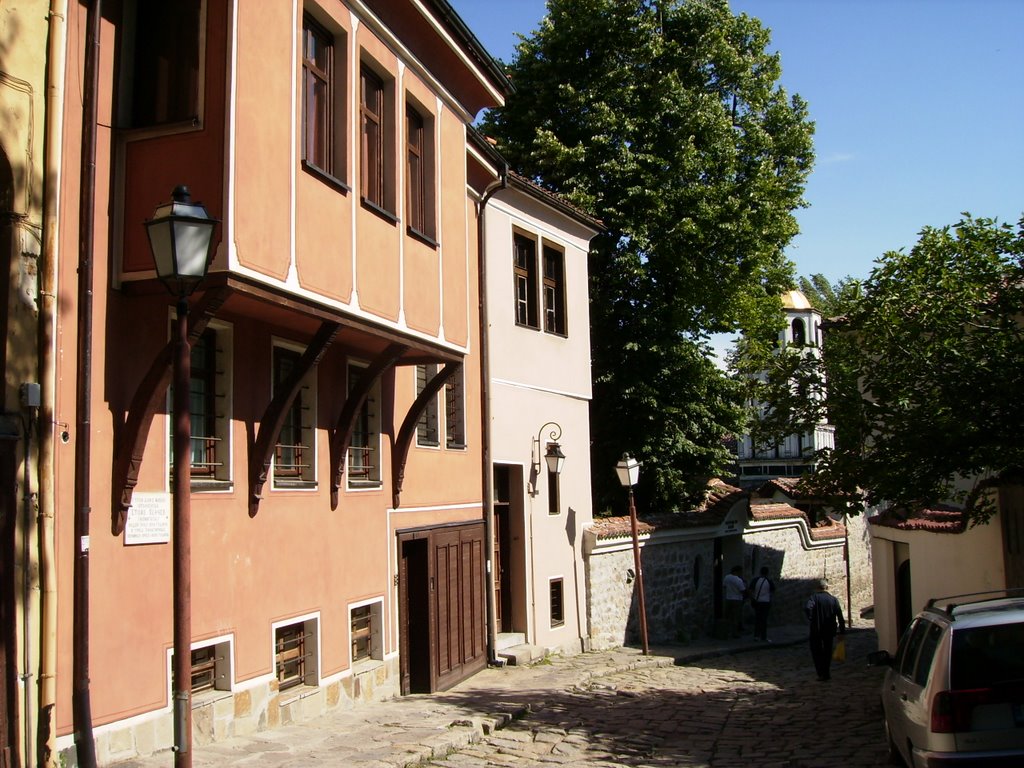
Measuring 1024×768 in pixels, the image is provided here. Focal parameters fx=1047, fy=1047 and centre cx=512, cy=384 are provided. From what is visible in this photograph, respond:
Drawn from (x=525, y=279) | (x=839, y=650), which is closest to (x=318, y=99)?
(x=525, y=279)

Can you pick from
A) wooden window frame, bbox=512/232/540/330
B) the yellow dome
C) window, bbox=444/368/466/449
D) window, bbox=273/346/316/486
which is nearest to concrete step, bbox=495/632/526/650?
window, bbox=444/368/466/449

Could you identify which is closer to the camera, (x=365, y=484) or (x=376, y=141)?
(x=376, y=141)

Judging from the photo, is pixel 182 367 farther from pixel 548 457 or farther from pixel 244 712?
pixel 548 457

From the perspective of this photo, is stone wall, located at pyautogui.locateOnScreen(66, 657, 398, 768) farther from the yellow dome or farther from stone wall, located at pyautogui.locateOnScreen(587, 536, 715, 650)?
the yellow dome

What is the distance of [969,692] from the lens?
6969 millimetres

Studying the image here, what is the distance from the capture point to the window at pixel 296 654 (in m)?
10.5

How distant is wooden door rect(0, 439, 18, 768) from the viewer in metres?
7.07

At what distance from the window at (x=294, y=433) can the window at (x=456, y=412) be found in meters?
4.37

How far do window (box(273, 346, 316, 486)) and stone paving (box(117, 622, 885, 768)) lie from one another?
2552 millimetres

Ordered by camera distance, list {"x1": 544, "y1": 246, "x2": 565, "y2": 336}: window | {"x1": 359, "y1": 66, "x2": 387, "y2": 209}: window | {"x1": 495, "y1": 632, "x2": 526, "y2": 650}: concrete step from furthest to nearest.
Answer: {"x1": 544, "y1": 246, "x2": 565, "y2": 336}: window
{"x1": 495, "y1": 632, "x2": 526, "y2": 650}: concrete step
{"x1": 359, "y1": 66, "x2": 387, "y2": 209}: window

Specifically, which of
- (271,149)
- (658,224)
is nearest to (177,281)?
(271,149)

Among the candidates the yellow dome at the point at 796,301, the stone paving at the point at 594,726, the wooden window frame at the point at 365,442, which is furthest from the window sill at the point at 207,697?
the yellow dome at the point at 796,301

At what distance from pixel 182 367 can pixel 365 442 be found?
608 centimetres

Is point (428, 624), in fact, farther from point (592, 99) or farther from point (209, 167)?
point (592, 99)
